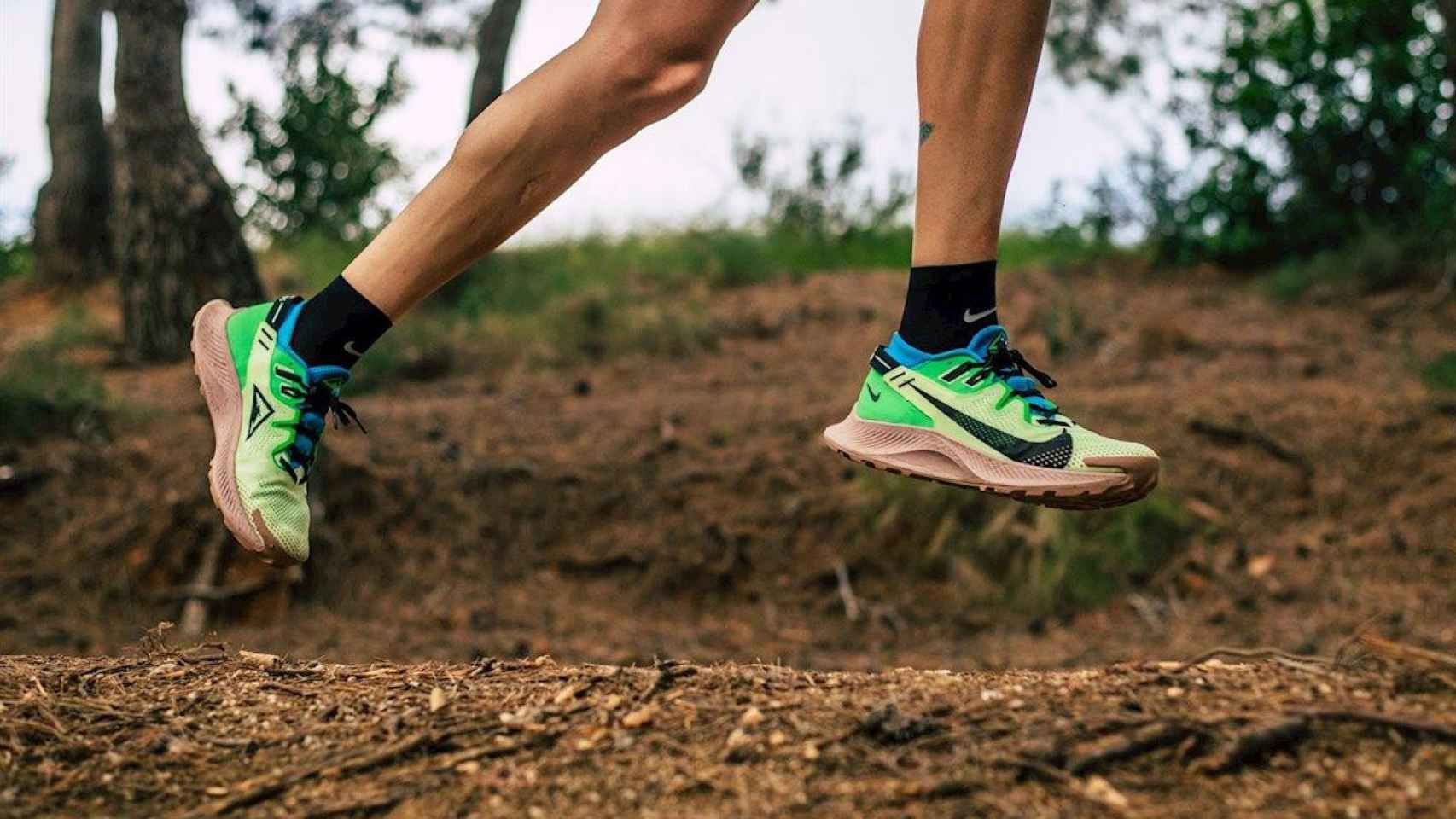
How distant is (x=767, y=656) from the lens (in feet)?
15.5

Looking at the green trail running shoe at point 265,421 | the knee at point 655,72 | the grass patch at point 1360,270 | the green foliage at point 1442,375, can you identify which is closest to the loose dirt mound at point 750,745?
the green trail running shoe at point 265,421

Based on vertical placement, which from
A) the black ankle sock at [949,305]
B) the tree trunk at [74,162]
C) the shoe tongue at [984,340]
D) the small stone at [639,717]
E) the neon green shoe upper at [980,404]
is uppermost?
the tree trunk at [74,162]

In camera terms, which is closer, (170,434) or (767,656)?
(767,656)

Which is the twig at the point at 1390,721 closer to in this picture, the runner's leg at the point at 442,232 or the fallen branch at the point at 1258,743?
the fallen branch at the point at 1258,743

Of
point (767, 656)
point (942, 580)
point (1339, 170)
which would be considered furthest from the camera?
point (1339, 170)

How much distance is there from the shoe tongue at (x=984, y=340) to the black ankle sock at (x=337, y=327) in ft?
3.30

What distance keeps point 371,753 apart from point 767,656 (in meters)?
2.96

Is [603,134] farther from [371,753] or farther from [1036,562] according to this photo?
[1036,562]

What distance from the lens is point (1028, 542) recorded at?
5094 millimetres

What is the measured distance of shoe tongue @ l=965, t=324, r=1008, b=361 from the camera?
2525 mm

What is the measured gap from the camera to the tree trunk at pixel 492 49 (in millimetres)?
7527

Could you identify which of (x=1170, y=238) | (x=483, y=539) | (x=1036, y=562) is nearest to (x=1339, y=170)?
(x=1170, y=238)

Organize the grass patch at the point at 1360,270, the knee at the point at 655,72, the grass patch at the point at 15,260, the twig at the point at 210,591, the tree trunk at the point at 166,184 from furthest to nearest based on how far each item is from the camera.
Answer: the grass patch at the point at 15,260 < the grass patch at the point at 1360,270 < the tree trunk at the point at 166,184 < the twig at the point at 210,591 < the knee at the point at 655,72

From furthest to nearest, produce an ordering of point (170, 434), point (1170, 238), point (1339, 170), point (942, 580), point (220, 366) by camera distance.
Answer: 1. point (1170, 238)
2. point (1339, 170)
3. point (170, 434)
4. point (942, 580)
5. point (220, 366)
